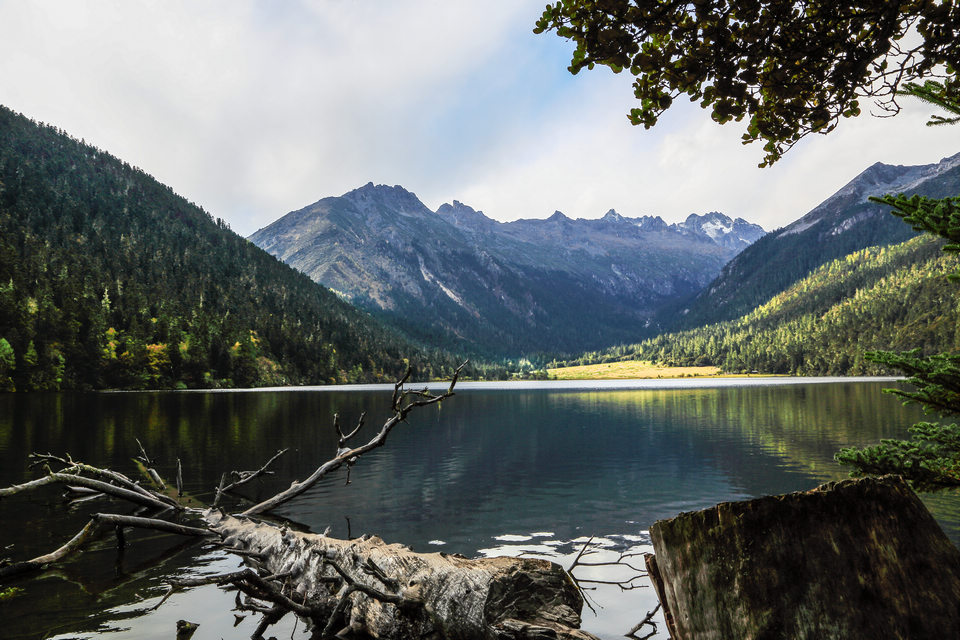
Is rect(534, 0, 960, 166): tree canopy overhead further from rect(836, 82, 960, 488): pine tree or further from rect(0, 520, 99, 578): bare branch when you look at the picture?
rect(0, 520, 99, 578): bare branch

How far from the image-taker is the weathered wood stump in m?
3.38

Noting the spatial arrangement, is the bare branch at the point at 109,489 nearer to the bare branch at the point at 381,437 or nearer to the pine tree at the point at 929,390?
the bare branch at the point at 381,437

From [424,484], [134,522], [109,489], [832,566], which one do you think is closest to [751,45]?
[832,566]

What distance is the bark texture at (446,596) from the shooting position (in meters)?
7.45

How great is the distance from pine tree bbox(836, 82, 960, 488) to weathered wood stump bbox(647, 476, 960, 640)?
471cm

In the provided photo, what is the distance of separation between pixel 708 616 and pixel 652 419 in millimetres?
69765

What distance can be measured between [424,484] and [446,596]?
23.6 m

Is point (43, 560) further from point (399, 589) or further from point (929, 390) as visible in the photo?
point (929, 390)

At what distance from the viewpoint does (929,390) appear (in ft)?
27.0

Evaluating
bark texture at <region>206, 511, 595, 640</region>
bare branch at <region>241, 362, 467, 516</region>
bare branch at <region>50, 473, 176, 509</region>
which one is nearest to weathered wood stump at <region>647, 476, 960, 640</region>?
bark texture at <region>206, 511, 595, 640</region>

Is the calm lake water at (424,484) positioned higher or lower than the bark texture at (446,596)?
lower

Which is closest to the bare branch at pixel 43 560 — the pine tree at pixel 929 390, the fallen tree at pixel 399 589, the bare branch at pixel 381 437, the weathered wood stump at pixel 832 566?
the fallen tree at pixel 399 589

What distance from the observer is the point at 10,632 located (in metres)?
11.0

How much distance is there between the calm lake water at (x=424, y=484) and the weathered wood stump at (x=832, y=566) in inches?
352
